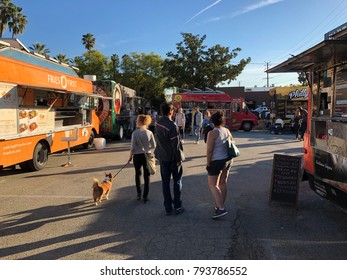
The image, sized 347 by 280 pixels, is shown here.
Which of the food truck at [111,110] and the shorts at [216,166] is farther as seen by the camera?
the food truck at [111,110]

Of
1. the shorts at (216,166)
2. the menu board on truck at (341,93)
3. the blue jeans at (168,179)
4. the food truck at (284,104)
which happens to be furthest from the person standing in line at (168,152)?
the food truck at (284,104)

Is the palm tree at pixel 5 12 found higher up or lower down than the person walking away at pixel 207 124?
higher up

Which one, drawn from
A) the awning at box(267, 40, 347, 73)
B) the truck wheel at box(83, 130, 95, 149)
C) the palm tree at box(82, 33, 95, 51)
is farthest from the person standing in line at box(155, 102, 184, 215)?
the palm tree at box(82, 33, 95, 51)

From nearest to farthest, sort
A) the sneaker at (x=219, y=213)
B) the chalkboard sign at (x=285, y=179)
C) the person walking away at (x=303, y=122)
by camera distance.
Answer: the sneaker at (x=219, y=213), the chalkboard sign at (x=285, y=179), the person walking away at (x=303, y=122)

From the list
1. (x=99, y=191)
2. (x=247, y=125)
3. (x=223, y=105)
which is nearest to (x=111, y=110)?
(x=223, y=105)

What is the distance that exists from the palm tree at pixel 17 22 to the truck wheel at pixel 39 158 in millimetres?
34160

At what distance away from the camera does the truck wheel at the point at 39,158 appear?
9.11 m

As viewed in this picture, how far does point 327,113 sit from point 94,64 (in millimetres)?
36817

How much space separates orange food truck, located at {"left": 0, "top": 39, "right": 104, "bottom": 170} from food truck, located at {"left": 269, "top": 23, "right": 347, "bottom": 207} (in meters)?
6.11

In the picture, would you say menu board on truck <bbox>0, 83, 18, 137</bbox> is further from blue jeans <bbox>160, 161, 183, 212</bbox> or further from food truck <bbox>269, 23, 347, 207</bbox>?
food truck <bbox>269, 23, 347, 207</bbox>

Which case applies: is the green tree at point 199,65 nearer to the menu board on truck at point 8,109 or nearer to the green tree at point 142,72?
the green tree at point 142,72

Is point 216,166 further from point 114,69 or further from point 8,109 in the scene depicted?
point 114,69

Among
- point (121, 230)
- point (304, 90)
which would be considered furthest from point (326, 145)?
point (304, 90)

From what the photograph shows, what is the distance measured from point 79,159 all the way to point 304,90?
59.8 feet
